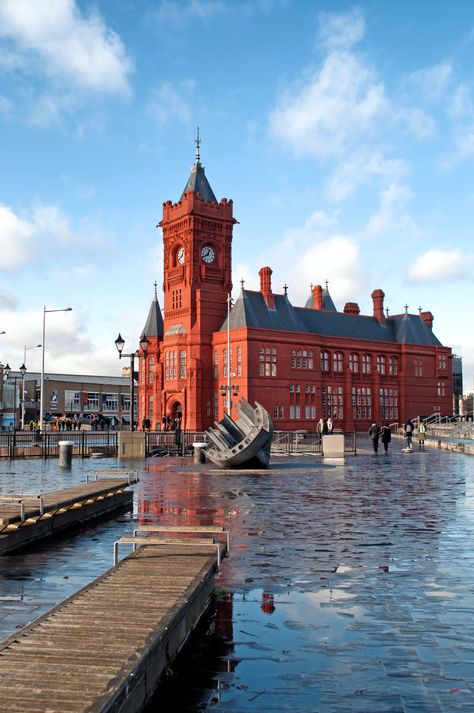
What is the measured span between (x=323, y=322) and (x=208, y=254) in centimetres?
1718

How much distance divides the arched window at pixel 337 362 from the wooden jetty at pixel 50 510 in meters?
69.3

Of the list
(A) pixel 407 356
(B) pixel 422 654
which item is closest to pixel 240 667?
(B) pixel 422 654

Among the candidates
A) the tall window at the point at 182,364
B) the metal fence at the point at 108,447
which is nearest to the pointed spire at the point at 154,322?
the tall window at the point at 182,364

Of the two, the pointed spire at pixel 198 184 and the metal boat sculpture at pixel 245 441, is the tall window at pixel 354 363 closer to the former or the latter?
the pointed spire at pixel 198 184

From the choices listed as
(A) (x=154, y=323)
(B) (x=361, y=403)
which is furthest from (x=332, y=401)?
(A) (x=154, y=323)

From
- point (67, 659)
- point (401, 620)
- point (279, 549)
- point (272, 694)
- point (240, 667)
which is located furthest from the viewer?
point (279, 549)

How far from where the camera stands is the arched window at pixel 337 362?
85.1 metres

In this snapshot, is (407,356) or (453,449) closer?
(453,449)

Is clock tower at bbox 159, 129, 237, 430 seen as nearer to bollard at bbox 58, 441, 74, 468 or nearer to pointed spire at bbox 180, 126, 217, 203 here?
pointed spire at bbox 180, 126, 217, 203

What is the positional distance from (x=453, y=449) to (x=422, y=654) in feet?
131

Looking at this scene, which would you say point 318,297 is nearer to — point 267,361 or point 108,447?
point 267,361

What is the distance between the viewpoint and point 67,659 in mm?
5129

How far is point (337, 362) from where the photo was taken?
3369 inches

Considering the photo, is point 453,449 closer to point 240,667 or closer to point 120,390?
point 240,667
